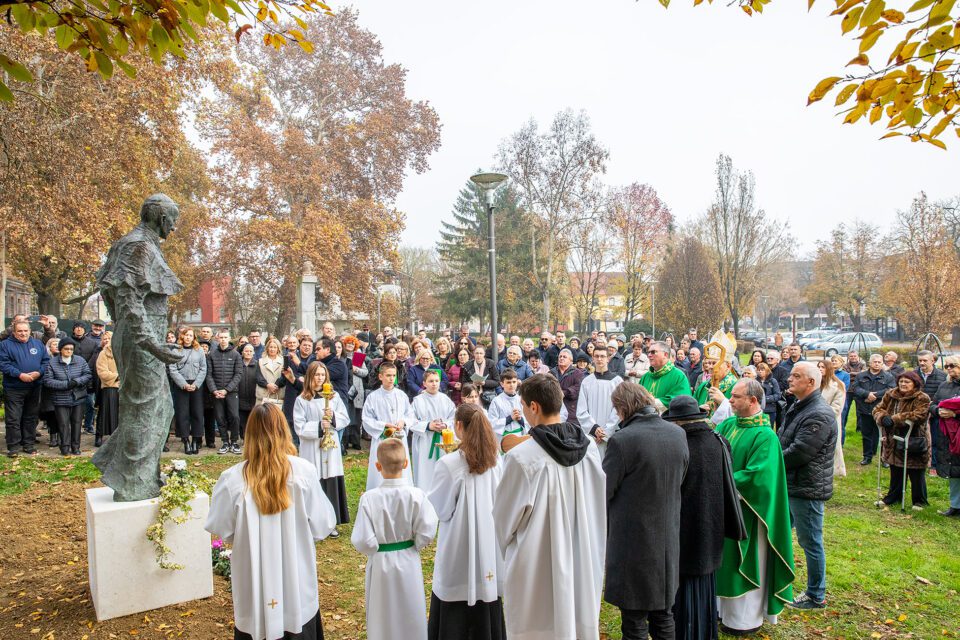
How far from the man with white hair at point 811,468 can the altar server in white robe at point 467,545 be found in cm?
253

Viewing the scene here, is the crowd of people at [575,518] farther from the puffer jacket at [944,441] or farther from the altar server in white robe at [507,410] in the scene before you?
the puffer jacket at [944,441]

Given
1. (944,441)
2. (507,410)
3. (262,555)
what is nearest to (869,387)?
(944,441)

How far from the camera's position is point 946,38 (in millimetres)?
3184

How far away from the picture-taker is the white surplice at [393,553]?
387 centimetres

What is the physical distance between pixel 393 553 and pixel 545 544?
921mm

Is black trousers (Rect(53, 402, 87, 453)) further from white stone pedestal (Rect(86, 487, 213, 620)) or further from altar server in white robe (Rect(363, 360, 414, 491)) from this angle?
white stone pedestal (Rect(86, 487, 213, 620))

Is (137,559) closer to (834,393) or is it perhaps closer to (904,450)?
(904,450)

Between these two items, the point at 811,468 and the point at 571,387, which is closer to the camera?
the point at 811,468

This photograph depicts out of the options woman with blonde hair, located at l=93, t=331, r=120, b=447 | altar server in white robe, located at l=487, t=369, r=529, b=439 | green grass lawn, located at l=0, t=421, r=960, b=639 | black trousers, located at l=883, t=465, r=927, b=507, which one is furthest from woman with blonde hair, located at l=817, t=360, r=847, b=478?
woman with blonde hair, located at l=93, t=331, r=120, b=447

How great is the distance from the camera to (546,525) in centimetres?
371

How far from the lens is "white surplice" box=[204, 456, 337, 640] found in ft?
12.0

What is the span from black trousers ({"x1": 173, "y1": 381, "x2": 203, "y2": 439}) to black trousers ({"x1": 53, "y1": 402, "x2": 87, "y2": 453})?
1388 millimetres

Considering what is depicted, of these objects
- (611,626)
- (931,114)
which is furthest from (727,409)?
(931,114)

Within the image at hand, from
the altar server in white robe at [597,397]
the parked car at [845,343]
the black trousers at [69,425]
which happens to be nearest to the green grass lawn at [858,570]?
the black trousers at [69,425]
